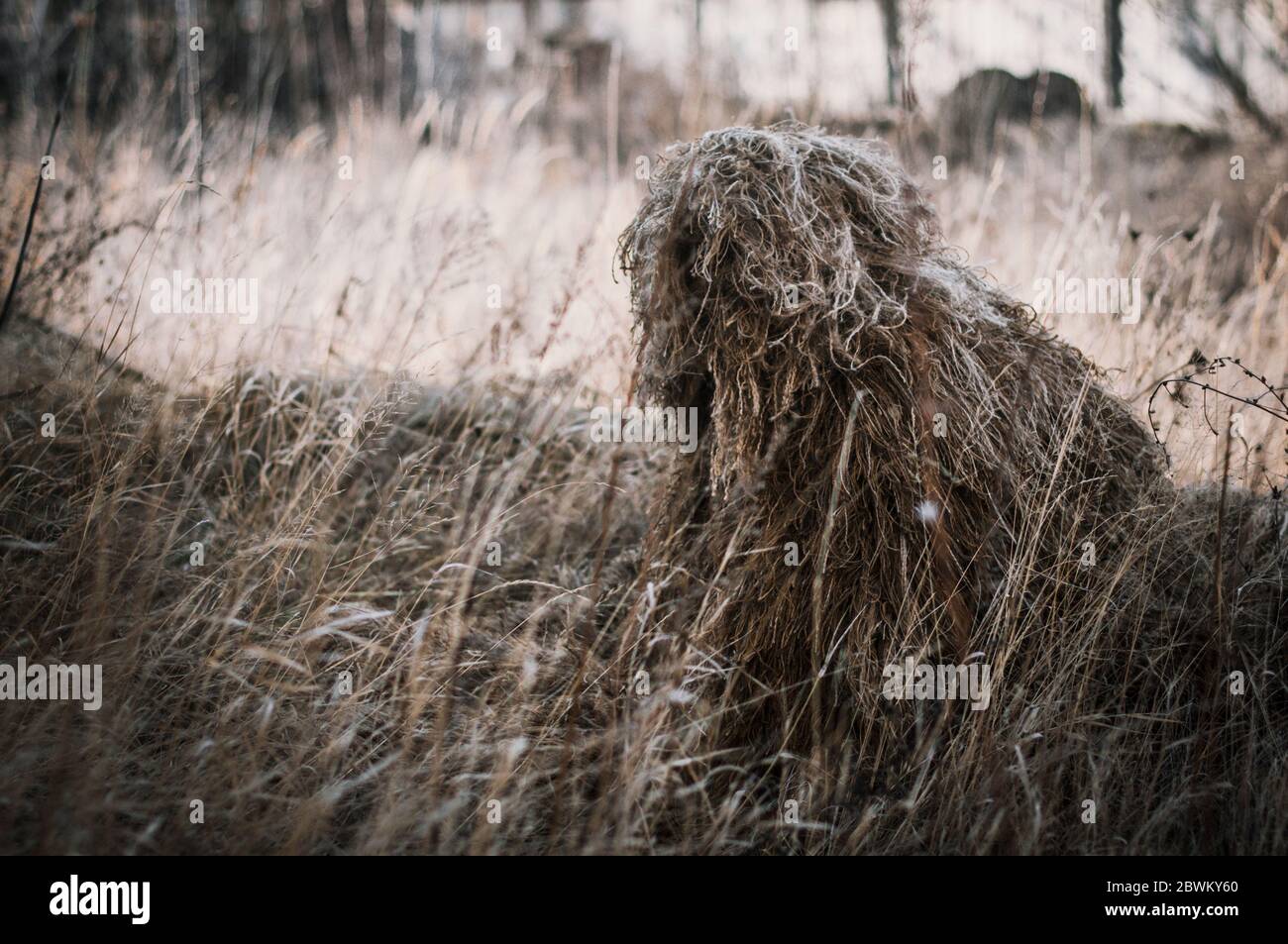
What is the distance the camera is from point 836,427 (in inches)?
82.4

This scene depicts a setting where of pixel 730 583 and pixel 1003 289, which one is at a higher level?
pixel 1003 289

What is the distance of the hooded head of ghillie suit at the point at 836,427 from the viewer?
2035mm

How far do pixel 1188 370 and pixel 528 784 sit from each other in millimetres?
2833

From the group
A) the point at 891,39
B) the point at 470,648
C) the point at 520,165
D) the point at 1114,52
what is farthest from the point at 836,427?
the point at 1114,52

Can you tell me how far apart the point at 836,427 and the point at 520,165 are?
482 cm

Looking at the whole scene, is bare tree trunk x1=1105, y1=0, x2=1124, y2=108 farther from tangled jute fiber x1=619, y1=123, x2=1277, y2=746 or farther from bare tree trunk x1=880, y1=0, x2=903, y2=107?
tangled jute fiber x1=619, y1=123, x2=1277, y2=746

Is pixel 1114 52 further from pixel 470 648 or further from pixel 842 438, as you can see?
pixel 470 648

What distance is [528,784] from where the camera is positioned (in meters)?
1.94

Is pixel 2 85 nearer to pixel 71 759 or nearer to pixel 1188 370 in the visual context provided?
pixel 71 759

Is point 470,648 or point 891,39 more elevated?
point 891,39

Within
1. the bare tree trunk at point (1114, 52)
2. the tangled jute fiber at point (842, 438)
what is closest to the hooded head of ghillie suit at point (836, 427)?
the tangled jute fiber at point (842, 438)

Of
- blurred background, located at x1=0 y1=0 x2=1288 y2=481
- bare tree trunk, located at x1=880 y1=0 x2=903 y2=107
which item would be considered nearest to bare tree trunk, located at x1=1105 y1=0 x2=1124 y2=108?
blurred background, located at x1=0 y1=0 x2=1288 y2=481

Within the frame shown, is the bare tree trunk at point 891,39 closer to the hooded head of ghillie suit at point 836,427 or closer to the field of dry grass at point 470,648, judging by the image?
the field of dry grass at point 470,648
